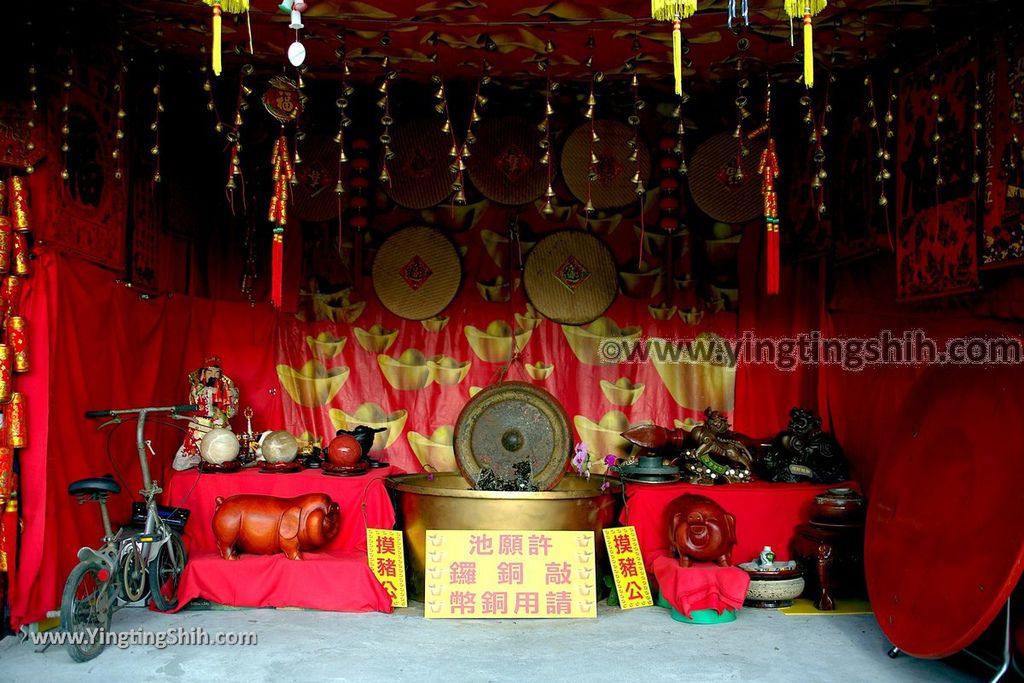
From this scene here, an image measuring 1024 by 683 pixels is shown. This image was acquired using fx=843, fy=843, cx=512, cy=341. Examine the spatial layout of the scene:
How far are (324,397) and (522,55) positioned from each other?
2525 mm

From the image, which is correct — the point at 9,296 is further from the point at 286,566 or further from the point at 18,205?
the point at 286,566

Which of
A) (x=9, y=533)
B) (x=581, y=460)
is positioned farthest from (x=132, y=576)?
(x=581, y=460)

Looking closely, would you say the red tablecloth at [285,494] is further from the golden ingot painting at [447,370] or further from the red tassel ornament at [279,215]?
the red tassel ornament at [279,215]

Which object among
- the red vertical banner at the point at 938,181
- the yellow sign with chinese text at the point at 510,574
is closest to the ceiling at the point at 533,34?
the red vertical banner at the point at 938,181

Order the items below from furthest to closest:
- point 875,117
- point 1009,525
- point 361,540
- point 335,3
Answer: point 361,540 → point 875,117 → point 335,3 → point 1009,525

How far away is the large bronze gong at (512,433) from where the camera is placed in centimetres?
489

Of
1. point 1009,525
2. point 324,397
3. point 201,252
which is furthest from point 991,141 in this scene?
point 201,252

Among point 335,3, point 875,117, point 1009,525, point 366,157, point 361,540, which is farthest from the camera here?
point 366,157

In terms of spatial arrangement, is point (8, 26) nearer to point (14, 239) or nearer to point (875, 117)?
point (14, 239)

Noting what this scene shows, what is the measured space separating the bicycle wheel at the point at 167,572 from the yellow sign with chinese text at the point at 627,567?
221 centimetres

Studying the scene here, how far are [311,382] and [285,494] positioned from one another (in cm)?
103

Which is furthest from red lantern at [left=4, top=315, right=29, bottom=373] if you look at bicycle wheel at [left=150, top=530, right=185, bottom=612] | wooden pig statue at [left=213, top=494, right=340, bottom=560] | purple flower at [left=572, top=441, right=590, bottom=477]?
purple flower at [left=572, top=441, right=590, bottom=477]

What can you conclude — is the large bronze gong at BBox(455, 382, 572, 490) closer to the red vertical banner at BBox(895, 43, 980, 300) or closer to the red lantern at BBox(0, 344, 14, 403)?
the red vertical banner at BBox(895, 43, 980, 300)

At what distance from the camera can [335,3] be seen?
4023mm
